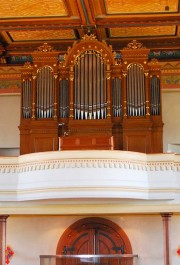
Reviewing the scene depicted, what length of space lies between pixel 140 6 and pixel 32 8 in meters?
2.42

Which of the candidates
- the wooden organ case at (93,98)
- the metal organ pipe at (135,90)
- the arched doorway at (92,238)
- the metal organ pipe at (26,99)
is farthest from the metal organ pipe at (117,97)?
the arched doorway at (92,238)

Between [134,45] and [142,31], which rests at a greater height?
[142,31]

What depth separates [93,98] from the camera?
45.2 ft

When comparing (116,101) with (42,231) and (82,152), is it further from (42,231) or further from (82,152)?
(42,231)

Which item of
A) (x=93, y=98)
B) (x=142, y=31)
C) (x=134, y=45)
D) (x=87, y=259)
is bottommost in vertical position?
(x=87, y=259)

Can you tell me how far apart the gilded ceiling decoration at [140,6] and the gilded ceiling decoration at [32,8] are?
3.54 feet

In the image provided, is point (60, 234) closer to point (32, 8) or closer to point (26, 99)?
point (26, 99)

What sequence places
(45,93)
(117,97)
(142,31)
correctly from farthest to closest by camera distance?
1. (142,31)
2. (45,93)
3. (117,97)

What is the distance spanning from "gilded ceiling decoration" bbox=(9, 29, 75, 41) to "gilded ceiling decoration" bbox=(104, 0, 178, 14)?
1.67m

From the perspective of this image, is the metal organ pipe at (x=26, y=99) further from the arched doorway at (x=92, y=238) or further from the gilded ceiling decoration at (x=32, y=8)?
the arched doorway at (x=92, y=238)

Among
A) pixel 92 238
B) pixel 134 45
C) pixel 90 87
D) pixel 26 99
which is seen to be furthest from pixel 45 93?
pixel 92 238

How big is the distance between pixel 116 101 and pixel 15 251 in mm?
4363

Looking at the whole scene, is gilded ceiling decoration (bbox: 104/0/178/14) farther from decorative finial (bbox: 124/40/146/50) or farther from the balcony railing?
the balcony railing

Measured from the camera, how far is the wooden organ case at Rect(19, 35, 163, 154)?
13.7 m
